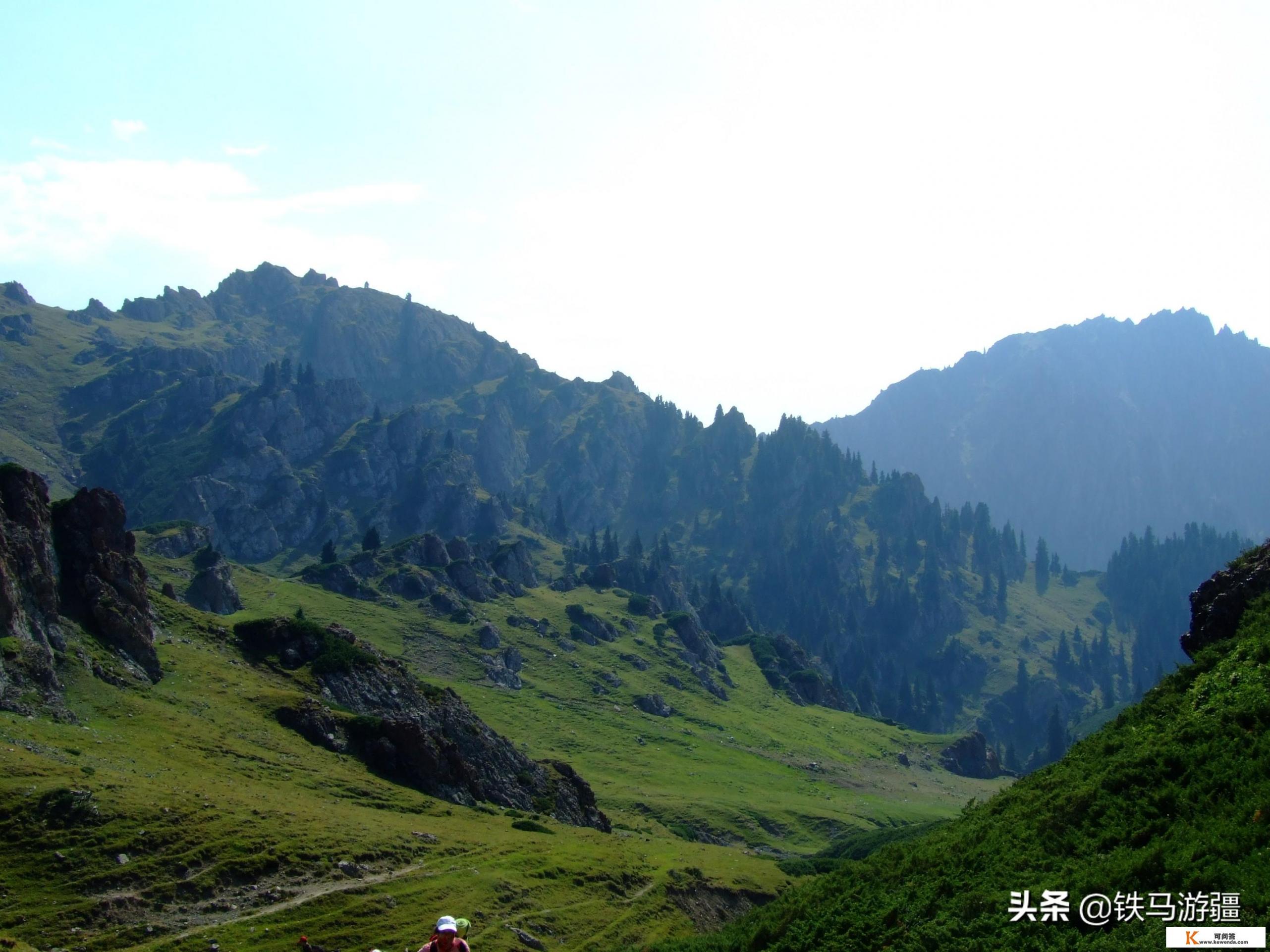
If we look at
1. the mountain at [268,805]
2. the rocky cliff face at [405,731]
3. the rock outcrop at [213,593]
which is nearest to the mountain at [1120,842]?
the mountain at [268,805]

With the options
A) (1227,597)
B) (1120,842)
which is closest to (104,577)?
(1120,842)

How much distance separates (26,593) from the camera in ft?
321

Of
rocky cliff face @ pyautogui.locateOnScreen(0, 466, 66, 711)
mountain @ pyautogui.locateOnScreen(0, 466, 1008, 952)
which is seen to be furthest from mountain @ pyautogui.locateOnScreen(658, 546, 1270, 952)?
rocky cliff face @ pyautogui.locateOnScreen(0, 466, 66, 711)

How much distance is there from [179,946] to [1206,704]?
59866 mm

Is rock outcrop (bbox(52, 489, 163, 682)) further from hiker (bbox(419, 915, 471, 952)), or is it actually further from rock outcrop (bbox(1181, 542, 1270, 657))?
rock outcrop (bbox(1181, 542, 1270, 657))

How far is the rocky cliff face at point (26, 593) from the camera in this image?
8862 centimetres

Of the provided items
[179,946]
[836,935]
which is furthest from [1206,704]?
[179,946]

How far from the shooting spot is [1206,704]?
49.7 meters

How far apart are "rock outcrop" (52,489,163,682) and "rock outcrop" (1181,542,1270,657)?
96.8m

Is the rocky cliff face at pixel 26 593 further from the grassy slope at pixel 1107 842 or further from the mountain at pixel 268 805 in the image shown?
the grassy slope at pixel 1107 842

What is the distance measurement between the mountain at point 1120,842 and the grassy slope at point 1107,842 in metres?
0.08

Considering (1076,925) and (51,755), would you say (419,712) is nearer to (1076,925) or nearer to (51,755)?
A: (51,755)

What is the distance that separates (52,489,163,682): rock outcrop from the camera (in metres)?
107

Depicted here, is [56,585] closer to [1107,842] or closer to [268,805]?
[268,805]
